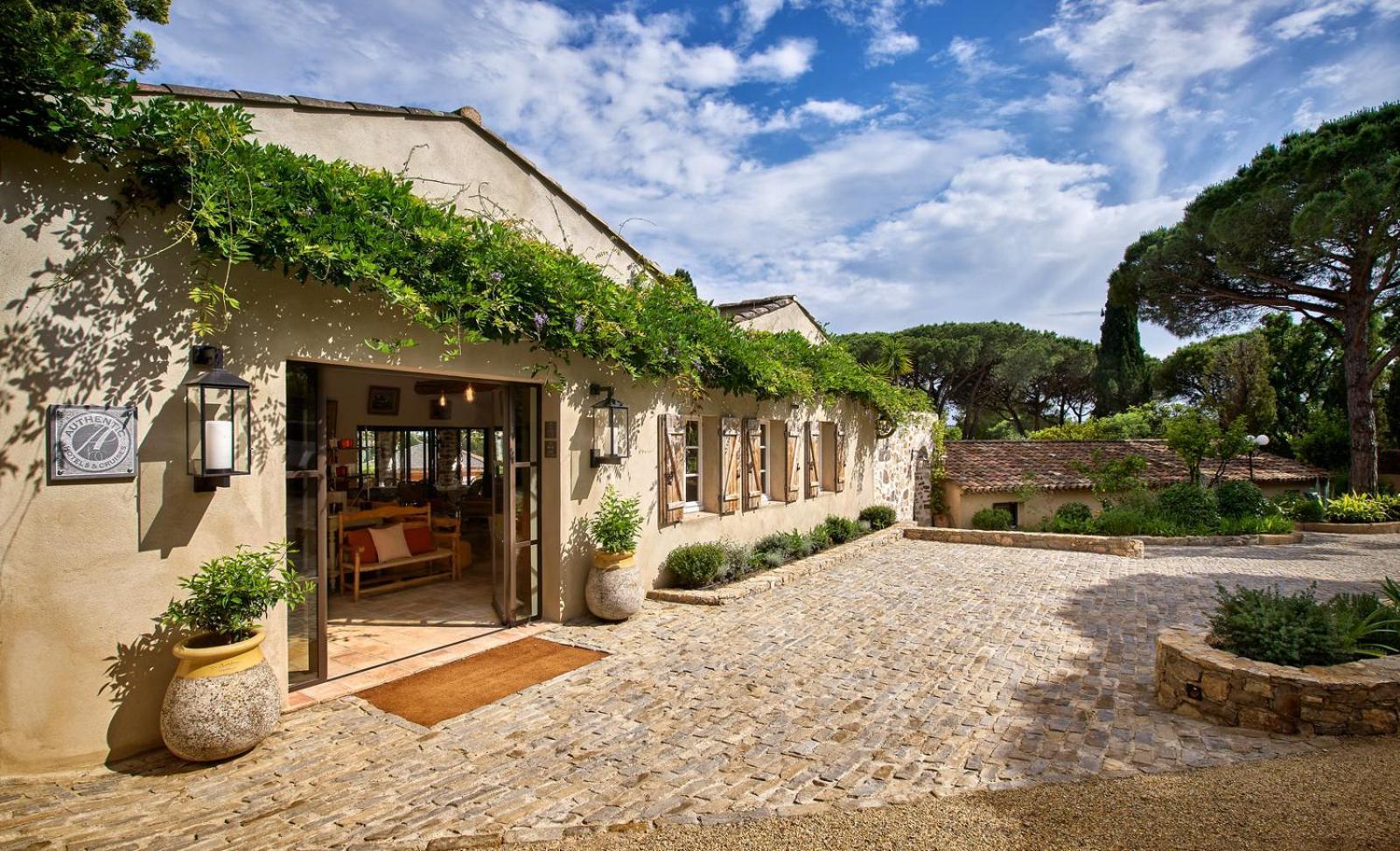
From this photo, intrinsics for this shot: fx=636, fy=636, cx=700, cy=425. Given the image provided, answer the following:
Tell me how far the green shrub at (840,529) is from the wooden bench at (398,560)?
6.00 metres

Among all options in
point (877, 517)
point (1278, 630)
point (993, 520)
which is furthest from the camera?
point (993, 520)

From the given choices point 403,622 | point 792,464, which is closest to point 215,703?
point 403,622

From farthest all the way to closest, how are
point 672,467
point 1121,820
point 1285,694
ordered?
point 672,467, point 1285,694, point 1121,820

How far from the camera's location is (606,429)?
653cm

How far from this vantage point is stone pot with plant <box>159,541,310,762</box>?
3363 mm

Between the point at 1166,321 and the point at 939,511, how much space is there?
8.43 meters

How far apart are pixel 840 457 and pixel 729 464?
12.5ft

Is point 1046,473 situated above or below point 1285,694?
above

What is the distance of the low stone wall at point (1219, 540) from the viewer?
1217 centimetres

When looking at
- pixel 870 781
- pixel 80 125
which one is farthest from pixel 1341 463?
pixel 80 125

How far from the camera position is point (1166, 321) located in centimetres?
1709

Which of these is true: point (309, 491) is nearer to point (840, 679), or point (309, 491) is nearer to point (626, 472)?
point (626, 472)

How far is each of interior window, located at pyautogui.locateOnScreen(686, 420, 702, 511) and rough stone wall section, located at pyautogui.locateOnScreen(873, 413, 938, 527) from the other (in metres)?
5.90

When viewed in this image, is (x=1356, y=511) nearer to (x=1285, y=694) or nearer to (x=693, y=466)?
(x=1285, y=694)
